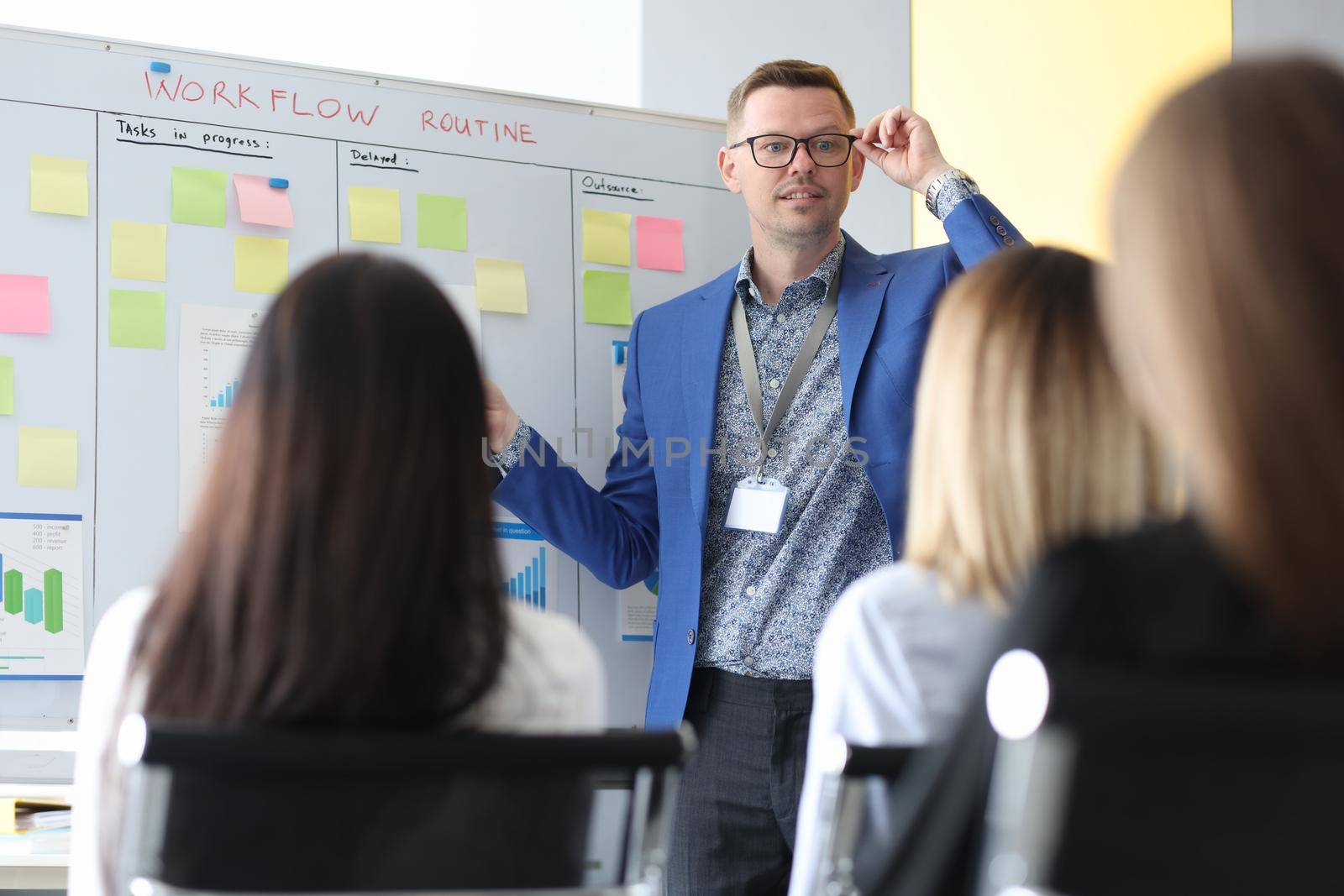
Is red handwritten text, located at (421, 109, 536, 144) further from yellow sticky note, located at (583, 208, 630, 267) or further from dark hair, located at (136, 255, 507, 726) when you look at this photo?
dark hair, located at (136, 255, 507, 726)

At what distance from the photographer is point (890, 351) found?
2426 millimetres

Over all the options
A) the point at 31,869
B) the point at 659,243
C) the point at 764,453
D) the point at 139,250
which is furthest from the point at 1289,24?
the point at 31,869

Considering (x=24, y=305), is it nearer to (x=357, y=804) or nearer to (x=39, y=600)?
(x=39, y=600)

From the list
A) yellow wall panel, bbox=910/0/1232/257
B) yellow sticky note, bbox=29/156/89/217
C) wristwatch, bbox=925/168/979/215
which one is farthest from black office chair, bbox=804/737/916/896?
yellow wall panel, bbox=910/0/1232/257

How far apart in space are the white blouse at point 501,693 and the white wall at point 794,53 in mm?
2876

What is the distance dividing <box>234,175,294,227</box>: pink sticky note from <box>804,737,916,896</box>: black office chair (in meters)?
1.77

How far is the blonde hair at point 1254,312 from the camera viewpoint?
0.76 metres

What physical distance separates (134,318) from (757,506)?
123cm

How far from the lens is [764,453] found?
2.42 meters

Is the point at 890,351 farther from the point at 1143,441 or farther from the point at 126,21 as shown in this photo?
the point at 126,21

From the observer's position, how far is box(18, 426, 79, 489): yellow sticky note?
2252 mm

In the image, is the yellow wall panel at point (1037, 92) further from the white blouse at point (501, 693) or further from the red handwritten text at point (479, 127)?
the white blouse at point (501, 693)

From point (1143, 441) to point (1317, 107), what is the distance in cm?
43

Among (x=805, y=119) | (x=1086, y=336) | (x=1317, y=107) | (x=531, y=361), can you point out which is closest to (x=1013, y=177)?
(x=805, y=119)
